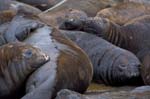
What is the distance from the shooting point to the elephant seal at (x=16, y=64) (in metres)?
5.77

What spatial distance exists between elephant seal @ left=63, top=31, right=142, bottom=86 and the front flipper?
0.44m

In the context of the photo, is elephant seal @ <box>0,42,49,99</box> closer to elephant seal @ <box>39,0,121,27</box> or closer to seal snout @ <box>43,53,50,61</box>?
seal snout @ <box>43,53,50,61</box>

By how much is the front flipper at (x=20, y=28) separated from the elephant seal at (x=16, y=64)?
1065 mm

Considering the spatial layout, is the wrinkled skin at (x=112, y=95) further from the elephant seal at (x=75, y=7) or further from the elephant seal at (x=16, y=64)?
the elephant seal at (x=75, y=7)

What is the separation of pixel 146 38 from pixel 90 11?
2.57 metres

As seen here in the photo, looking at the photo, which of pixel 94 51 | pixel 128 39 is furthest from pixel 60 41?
pixel 128 39

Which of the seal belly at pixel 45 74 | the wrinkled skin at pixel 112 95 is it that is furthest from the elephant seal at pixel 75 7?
the wrinkled skin at pixel 112 95

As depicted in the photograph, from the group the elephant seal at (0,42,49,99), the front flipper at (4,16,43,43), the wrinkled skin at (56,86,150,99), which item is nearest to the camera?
the wrinkled skin at (56,86,150,99)

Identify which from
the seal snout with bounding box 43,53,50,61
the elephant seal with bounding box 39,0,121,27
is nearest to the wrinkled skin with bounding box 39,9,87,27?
the elephant seal with bounding box 39,0,121,27

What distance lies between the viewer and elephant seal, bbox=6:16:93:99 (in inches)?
216

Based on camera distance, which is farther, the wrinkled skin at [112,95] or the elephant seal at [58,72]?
the elephant seal at [58,72]

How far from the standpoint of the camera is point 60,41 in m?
6.48

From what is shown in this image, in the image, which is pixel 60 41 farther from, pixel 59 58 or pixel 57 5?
pixel 57 5

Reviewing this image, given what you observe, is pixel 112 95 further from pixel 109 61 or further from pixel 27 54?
pixel 109 61
